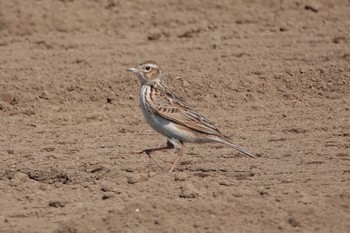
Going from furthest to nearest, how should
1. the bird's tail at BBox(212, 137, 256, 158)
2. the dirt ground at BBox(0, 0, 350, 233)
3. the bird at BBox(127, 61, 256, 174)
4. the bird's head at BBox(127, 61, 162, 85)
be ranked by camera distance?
1. the bird's head at BBox(127, 61, 162, 85)
2. the bird at BBox(127, 61, 256, 174)
3. the bird's tail at BBox(212, 137, 256, 158)
4. the dirt ground at BBox(0, 0, 350, 233)

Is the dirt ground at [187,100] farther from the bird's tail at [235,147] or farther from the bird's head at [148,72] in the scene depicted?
the bird's head at [148,72]

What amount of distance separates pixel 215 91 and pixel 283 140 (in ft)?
7.09

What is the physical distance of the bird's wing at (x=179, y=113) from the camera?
11336 millimetres

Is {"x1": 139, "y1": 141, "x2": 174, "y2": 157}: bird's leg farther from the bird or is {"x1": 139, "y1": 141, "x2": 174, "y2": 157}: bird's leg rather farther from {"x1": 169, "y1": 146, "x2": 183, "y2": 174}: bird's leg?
{"x1": 169, "y1": 146, "x2": 183, "y2": 174}: bird's leg

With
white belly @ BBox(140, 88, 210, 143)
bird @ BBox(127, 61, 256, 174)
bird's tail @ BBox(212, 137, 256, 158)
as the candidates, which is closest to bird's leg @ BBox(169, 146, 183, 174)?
bird @ BBox(127, 61, 256, 174)

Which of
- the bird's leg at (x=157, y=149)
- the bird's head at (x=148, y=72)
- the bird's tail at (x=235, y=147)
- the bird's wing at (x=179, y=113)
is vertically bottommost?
the bird's leg at (x=157, y=149)

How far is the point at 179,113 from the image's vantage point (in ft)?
37.6

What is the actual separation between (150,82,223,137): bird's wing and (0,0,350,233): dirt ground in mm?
422

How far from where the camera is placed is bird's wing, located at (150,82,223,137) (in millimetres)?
11336

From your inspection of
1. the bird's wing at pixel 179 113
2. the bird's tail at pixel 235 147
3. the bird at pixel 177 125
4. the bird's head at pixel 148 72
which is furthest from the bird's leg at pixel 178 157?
the bird's head at pixel 148 72

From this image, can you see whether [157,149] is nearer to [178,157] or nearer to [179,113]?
[178,157]

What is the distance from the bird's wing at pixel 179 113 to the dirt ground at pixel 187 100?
0.42 metres

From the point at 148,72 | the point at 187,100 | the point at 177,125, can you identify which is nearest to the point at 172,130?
the point at 177,125

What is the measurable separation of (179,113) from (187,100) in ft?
9.84
